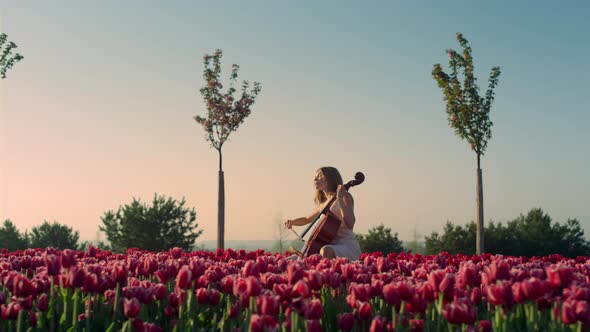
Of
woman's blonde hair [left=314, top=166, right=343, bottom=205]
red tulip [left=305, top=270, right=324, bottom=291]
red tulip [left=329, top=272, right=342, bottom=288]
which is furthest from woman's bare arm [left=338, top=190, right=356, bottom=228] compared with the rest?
red tulip [left=305, top=270, right=324, bottom=291]

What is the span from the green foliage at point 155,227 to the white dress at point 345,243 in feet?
58.9

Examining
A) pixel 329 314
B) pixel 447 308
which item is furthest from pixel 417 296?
pixel 329 314

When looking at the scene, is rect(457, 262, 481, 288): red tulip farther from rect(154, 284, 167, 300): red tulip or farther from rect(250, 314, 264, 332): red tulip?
rect(154, 284, 167, 300): red tulip

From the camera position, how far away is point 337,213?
10922 mm

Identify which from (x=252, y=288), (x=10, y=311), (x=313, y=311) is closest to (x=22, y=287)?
(x=10, y=311)

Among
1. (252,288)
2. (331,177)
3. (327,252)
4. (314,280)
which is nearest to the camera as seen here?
(252,288)

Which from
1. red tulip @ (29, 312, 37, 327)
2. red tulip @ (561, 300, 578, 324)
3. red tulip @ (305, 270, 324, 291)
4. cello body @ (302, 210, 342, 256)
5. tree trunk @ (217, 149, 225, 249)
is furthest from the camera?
tree trunk @ (217, 149, 225, 249)

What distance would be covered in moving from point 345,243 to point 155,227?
18736 millimetres

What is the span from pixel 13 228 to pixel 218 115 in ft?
45.1

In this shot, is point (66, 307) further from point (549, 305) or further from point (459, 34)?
point (459, 34)

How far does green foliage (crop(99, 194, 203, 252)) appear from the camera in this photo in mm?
27906

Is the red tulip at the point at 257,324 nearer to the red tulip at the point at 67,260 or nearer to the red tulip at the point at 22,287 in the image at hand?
the red tulip at the point at 67,260

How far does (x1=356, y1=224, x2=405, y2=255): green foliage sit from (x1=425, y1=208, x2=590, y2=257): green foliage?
4.66 metres

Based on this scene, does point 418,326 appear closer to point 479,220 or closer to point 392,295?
point 392,295
